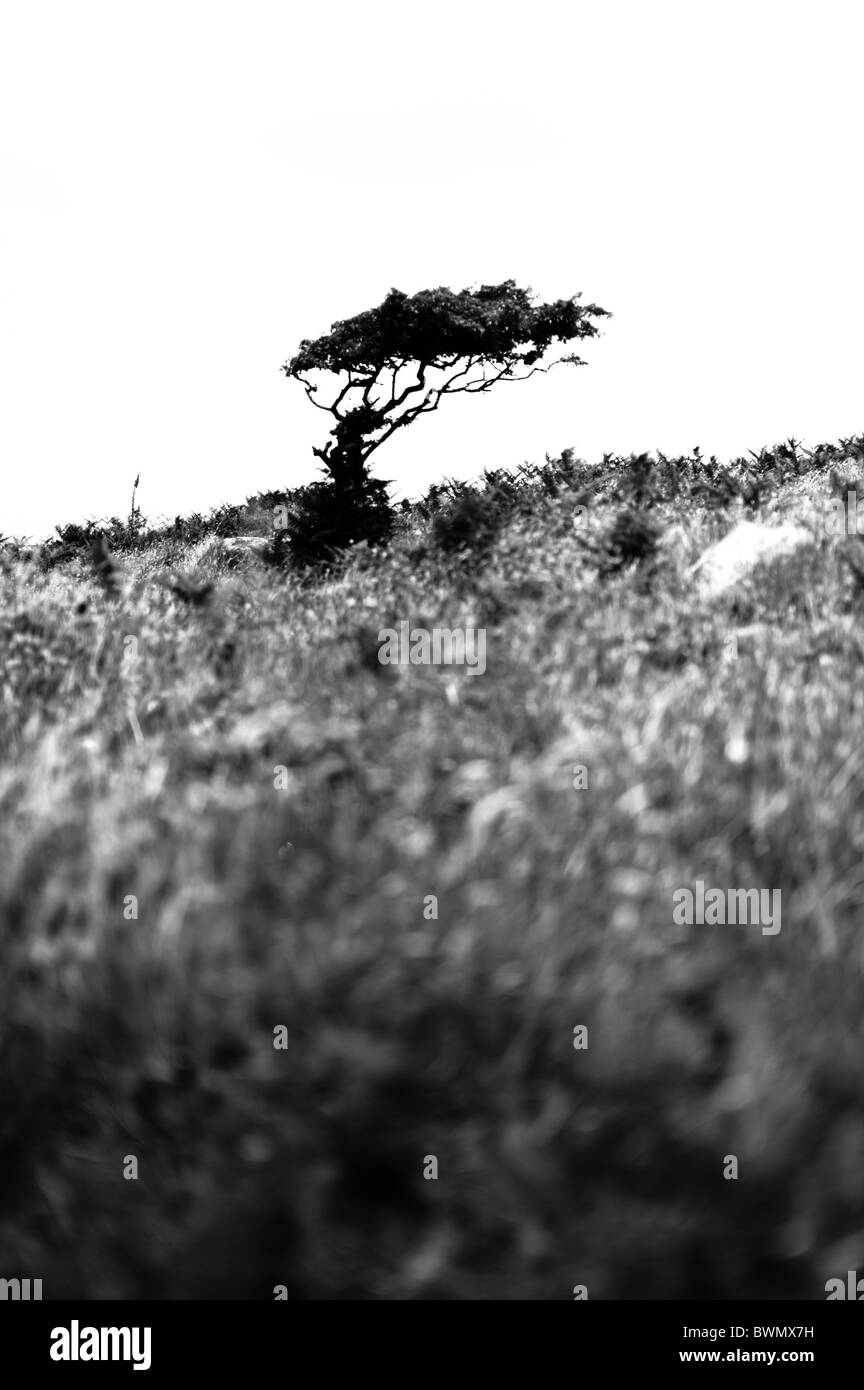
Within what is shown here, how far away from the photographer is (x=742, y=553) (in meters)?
10.5

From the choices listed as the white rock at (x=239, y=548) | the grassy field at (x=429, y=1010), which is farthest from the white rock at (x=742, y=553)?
the white rock at (x=239, y=548)

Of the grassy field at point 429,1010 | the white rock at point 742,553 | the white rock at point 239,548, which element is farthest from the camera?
the white rock at point 239,548

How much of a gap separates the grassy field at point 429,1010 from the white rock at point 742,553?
4232 mm

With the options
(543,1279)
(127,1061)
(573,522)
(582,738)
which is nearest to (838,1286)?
(543,1279)

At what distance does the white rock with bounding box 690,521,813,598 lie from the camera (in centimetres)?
1009

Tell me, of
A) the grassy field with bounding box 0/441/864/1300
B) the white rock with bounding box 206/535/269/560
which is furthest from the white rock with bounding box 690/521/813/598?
the white rock with bounding box 206/535/269/560

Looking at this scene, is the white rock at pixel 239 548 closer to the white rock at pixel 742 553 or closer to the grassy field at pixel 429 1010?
the white rock at pixel 742 553

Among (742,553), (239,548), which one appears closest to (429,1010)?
(742,553)

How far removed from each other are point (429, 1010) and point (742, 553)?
327 inches

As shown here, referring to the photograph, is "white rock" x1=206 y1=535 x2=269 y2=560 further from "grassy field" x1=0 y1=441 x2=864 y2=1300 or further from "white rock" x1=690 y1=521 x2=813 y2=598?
"grassy field" x1=0 y1=441 x2=864 y2=1300

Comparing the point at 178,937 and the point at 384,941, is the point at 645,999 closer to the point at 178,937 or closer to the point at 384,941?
the point at 384,941

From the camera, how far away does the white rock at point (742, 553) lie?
10.1m

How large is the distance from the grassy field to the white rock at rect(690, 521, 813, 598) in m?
4.23

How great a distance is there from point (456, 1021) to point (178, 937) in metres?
1.02
